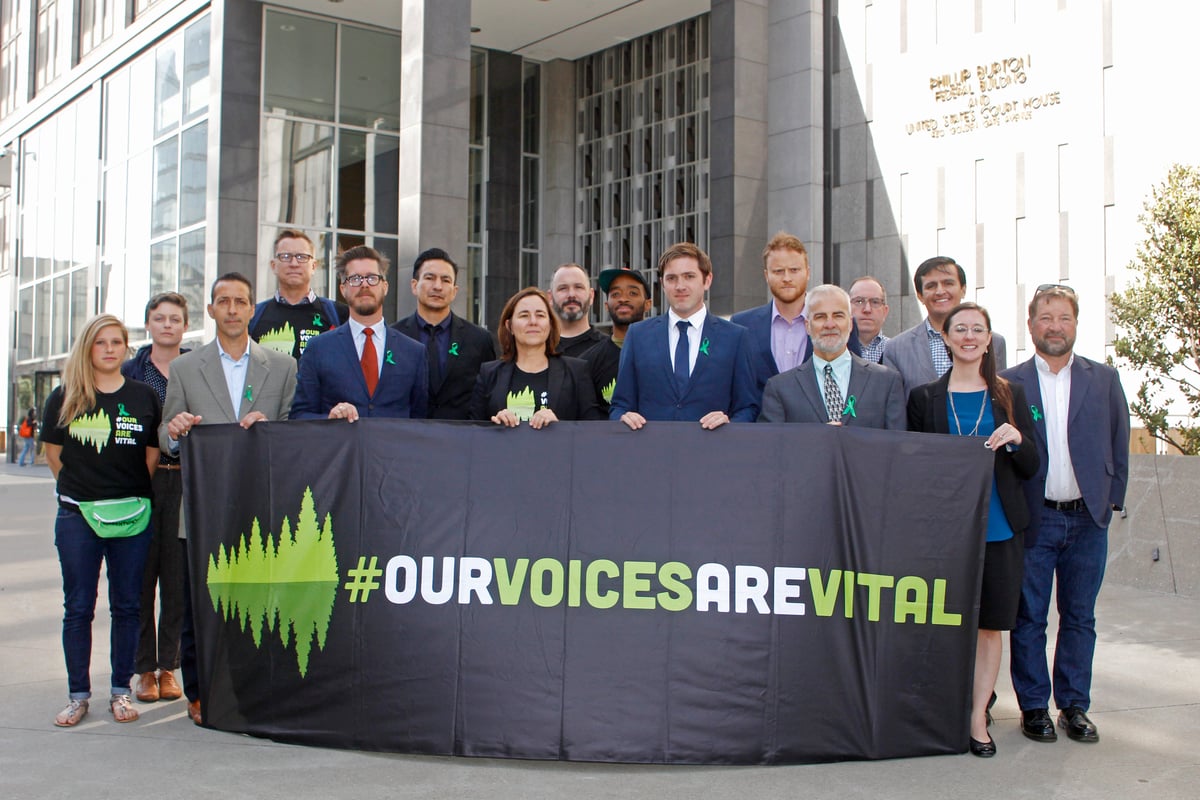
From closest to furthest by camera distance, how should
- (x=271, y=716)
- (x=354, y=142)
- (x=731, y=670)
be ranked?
(x=731, y=670) < (x=271, y=716) < (x=354, y=142)

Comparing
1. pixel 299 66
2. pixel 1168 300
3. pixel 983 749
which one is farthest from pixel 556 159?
pixel 983 749

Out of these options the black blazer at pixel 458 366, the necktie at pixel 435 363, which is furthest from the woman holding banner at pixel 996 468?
the necktie at pixel 435 363

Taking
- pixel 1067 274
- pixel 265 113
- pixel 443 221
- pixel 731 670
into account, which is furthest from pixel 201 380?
pixel 265 113

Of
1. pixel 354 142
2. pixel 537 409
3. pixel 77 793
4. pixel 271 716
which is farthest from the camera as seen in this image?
pixel 354 142

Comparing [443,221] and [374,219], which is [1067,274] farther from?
[374,219]

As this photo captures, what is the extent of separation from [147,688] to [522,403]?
267 cm

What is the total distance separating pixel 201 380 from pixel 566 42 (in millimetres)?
25940

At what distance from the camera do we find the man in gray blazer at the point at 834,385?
211 inches

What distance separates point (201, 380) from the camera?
5969mm

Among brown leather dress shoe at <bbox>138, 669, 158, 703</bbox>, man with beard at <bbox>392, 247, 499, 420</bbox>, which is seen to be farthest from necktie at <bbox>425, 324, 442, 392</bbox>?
brown leather dress shoe at <bbox>138, 669, 158, 703</bbox>

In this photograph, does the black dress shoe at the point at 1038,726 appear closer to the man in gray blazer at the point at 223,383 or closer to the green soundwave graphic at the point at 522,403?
the green soundwave graphic at the point at 522,403

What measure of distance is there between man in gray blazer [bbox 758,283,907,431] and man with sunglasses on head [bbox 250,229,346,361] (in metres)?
2.98

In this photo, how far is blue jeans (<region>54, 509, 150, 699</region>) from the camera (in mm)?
5723

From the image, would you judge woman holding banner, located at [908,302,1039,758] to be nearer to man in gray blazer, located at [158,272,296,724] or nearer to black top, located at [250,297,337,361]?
man in gray blazer, located at [158,272,296,724]
